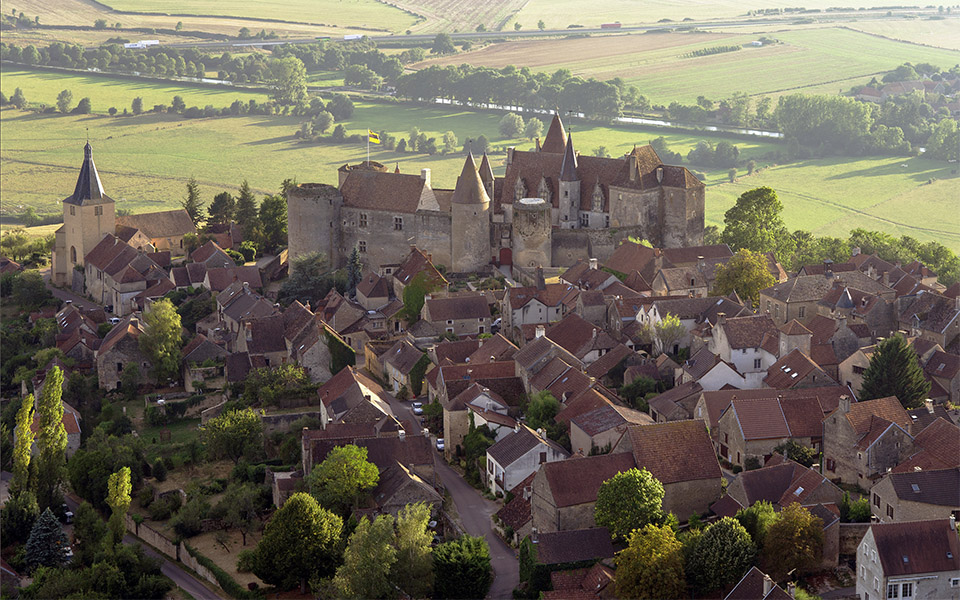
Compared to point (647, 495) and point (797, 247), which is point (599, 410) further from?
point (797, 247)

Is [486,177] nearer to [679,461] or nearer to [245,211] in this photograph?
[245,211]

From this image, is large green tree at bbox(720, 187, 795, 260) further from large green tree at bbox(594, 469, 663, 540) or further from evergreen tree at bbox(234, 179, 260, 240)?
large green tree at bbox(594, 469, 663, 540)

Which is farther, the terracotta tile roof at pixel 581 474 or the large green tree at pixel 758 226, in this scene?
the large green tree at pixel 758 226

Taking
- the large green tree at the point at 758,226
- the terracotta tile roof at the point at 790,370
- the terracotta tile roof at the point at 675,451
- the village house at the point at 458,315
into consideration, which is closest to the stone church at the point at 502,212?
the large green tree at the point at 758,226

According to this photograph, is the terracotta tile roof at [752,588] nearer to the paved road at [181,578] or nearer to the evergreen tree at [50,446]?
the paved road at [181,578]

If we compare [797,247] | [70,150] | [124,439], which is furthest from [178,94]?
[124,439]

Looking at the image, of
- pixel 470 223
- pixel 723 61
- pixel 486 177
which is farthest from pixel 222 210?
pixel 723 61
